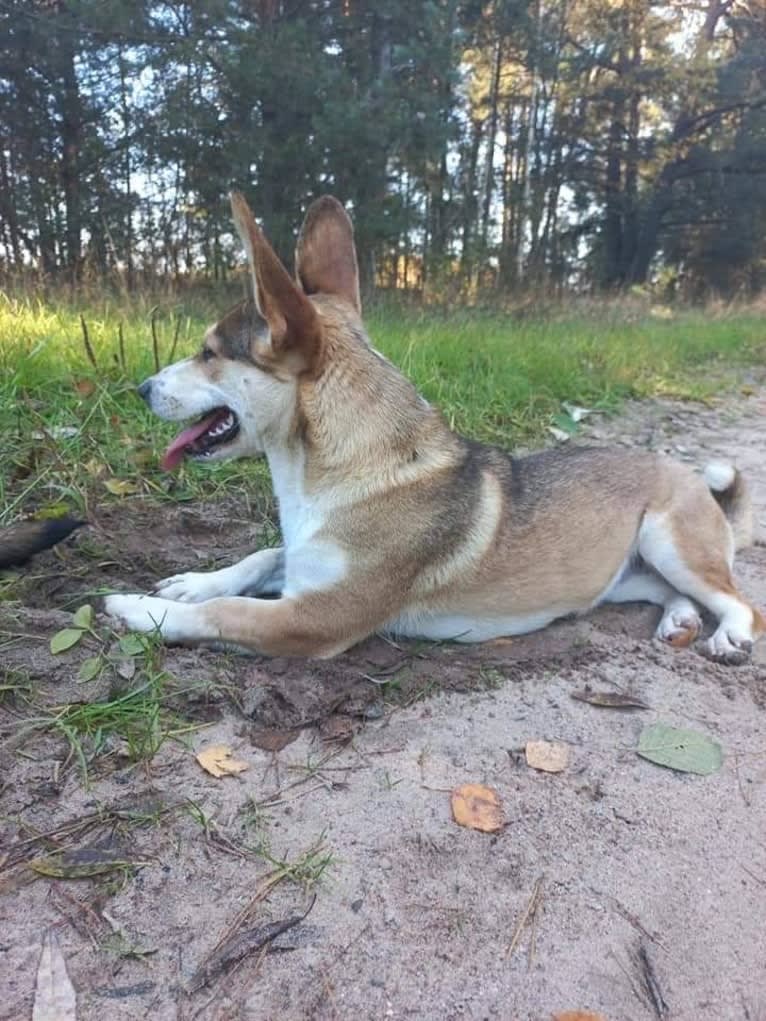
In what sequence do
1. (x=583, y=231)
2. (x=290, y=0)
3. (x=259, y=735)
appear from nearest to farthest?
(x=259, y=735) < (x=290, y=0) < (x=583, y=231)

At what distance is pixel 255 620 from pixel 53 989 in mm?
1261

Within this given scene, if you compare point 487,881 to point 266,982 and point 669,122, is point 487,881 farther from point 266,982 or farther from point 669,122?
point 669,122

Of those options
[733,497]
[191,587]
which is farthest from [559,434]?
[191,587]

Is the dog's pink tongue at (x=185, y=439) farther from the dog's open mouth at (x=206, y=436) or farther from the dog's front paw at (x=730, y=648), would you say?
the dog's front paw at (x=730, y=648)

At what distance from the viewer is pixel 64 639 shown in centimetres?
229

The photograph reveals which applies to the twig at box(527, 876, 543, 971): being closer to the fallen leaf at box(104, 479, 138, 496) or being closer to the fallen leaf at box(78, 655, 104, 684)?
the fallen leaf at box(78, 655, 104, 684)

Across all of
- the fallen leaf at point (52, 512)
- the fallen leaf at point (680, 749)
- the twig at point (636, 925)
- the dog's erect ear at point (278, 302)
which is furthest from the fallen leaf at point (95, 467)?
the twig at point (636, 925)

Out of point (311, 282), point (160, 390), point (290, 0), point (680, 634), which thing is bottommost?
point (680, 634)

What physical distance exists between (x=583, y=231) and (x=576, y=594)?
2569 cm

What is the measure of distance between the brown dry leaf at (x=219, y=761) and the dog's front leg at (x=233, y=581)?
838 mm

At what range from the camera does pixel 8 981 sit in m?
1.29

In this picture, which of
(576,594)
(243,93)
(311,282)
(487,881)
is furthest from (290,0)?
(487,881)

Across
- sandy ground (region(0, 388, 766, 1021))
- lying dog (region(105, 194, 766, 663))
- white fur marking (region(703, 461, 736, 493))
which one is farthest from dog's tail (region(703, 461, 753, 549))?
sandy ground (region(0, 388, 766, 1021))

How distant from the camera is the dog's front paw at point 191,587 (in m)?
2.71
